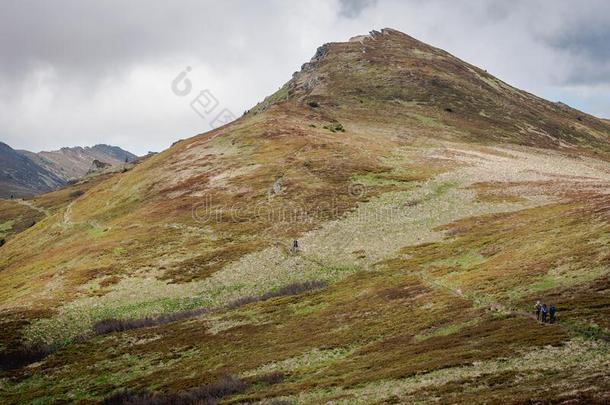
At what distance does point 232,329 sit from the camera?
57531mm

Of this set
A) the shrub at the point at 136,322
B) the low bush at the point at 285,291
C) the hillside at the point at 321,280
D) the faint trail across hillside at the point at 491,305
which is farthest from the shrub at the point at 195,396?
the low bush at the point at 285,291

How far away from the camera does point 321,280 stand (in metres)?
70.3

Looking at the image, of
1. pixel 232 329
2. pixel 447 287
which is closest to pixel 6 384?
pixel 232 329

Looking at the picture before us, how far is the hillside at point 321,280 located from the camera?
1412 inches

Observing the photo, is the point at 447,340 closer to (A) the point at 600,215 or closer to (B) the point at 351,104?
(A) the point at 600,215

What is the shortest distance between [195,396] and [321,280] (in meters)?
32.2

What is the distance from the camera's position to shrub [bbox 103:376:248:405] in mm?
39969

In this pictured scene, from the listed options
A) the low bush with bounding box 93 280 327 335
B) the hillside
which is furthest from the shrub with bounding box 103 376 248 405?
the low bush with bounding box 93 280 327 335

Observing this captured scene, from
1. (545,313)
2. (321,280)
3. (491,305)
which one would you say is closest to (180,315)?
(321,280)

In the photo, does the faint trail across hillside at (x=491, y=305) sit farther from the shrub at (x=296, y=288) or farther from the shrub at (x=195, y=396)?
the shrub at (x=195, y=396)

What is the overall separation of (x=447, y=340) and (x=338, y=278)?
31.1 metres

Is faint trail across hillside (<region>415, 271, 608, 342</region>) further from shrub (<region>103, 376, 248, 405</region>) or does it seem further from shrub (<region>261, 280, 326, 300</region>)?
shrub (<region>103, 376, 248, 405</region>)

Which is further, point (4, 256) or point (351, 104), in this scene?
point (351, 104)

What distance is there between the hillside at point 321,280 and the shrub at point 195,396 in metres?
0.29
